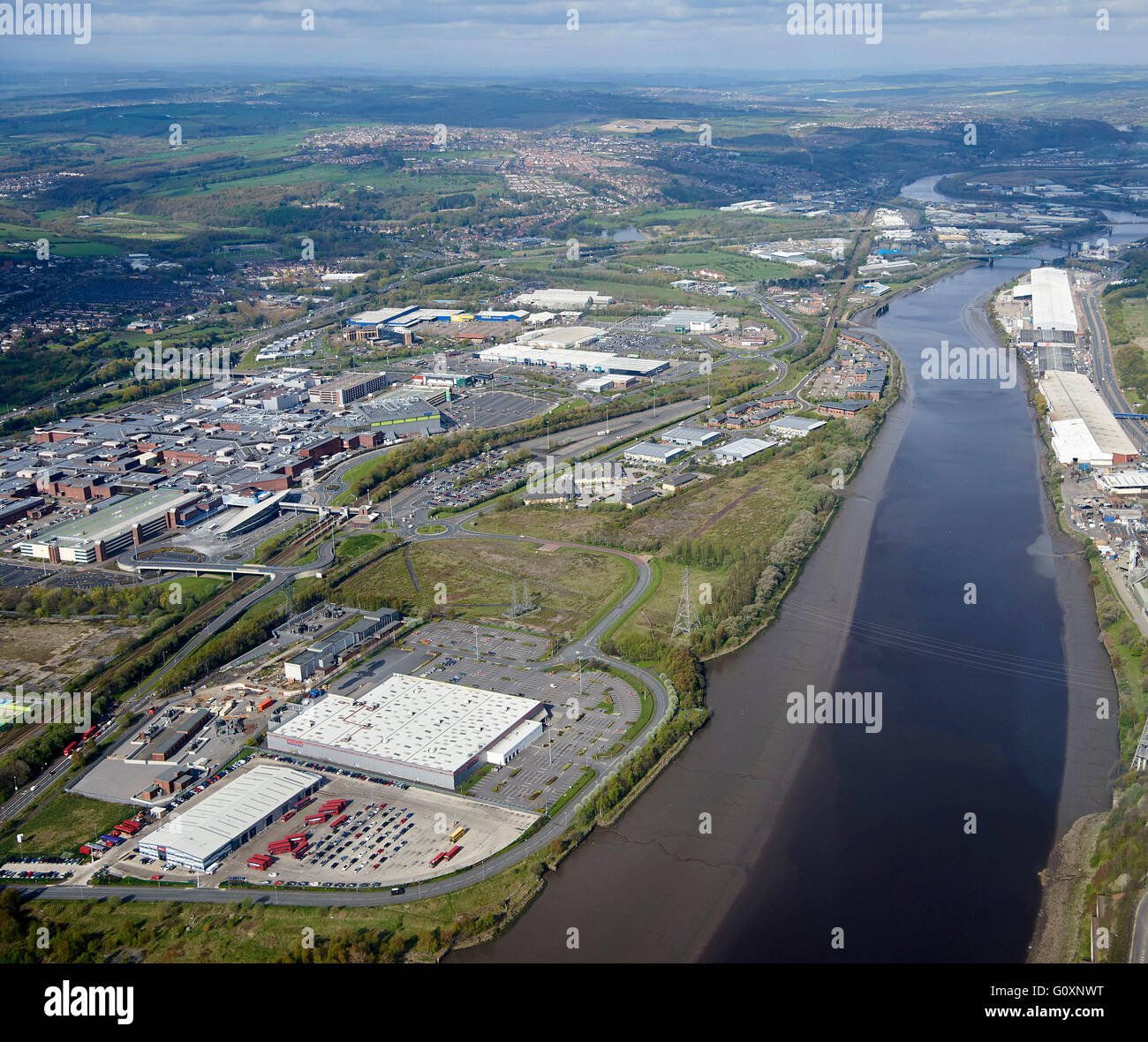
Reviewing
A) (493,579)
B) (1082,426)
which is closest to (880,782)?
(493,579)

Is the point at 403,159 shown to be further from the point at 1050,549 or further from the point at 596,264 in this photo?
the point at 1050,549

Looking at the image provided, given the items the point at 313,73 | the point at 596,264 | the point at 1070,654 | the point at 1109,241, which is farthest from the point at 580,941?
the point at 313,73

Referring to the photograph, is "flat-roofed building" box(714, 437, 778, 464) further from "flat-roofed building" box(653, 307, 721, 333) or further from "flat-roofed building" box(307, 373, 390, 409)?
"flat-roofed building" box(653, 307, 721, 333)

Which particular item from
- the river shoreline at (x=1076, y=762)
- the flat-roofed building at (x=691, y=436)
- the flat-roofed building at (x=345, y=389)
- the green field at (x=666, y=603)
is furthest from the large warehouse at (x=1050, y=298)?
the green field at (x=666, y=603)

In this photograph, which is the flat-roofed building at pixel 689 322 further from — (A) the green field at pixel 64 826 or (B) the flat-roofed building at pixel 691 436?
(A) the green field at pixel 64 826

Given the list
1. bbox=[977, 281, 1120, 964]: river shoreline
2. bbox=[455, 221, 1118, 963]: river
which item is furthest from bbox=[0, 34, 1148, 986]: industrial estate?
bbox=[455, 221, 1118, 963]: river
